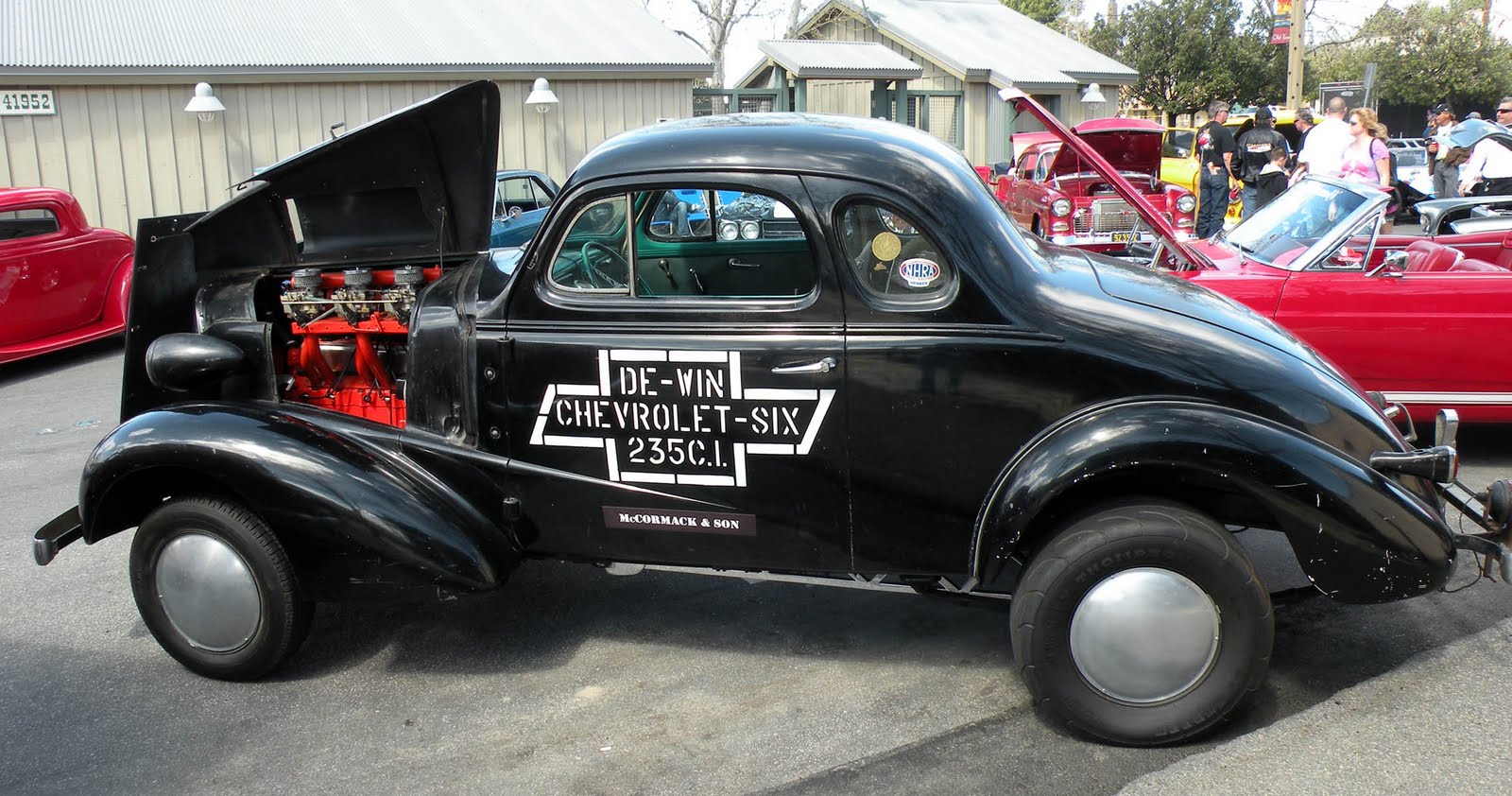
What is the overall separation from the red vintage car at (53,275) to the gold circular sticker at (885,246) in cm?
886

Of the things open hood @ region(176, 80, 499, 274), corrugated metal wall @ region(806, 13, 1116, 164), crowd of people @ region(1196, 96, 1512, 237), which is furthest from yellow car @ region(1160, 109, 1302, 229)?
open hood @ region(176, 80, 499, 274)

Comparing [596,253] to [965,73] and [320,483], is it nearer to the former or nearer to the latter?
[320,483]

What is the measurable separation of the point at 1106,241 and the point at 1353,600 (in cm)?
935

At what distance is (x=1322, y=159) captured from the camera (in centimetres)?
1102

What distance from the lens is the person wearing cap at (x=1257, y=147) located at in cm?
1307

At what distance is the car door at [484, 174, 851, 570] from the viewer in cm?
367

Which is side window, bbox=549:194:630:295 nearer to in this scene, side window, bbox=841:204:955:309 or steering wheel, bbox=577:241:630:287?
steering wheel, bbox=577:241:630:287

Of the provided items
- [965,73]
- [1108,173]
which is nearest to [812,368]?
[1108,173]

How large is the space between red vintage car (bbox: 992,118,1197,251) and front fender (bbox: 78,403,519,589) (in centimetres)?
919

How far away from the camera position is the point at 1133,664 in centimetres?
343

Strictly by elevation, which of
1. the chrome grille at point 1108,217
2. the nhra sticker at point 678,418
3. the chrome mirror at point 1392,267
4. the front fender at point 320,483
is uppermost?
the chrome grille at point 1108,217

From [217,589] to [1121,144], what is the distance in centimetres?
1309

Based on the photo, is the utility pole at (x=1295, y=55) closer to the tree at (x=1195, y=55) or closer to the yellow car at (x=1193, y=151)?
the yellow car at (x=1193, y=151)

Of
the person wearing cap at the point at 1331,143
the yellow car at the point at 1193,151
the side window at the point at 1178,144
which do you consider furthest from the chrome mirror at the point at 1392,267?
the side window at the point at 1178,144
